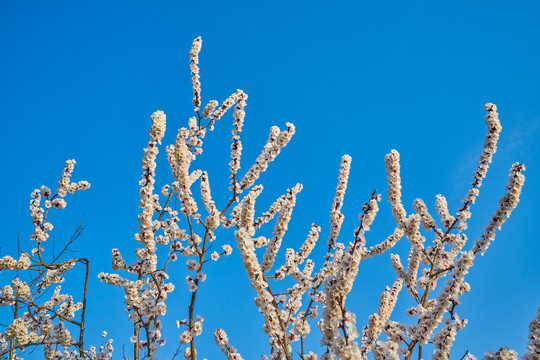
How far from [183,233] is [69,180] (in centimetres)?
398

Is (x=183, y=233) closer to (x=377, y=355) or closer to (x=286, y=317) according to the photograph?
(x=286, y=317)

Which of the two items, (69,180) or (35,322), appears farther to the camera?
(69,180)

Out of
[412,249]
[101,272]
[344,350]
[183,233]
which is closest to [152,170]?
[183,233]

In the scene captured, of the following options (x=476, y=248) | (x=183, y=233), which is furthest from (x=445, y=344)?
(x=183, y=233)

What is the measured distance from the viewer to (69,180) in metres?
8.90

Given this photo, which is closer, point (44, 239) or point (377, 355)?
point (377, 355)

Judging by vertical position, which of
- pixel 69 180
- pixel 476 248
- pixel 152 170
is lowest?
pixel 476 248

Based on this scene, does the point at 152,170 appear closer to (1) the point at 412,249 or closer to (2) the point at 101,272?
(2) the point at 101,272

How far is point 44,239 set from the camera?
26.9 feet

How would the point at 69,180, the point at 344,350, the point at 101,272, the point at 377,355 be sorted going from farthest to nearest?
the point at 69,180
the point at 101,272
the point at 377,355
the point at 344,350

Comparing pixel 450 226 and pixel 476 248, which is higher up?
pixel 450 226

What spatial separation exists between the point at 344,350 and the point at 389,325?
2.60m

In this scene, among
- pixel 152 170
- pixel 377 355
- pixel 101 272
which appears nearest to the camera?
pixel 377 355

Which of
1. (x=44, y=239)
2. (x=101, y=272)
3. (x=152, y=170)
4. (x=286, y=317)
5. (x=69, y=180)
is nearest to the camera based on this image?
(x=286, y=317)
